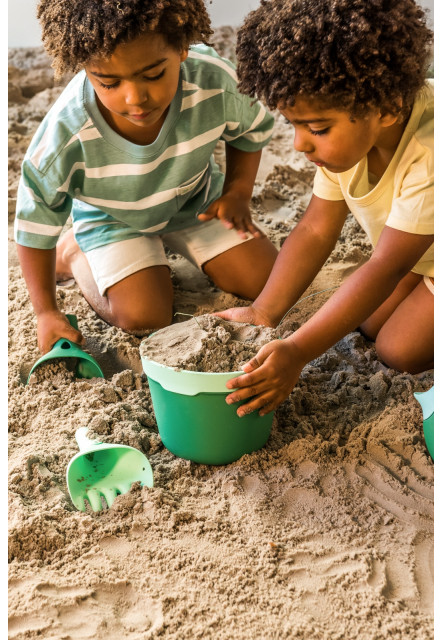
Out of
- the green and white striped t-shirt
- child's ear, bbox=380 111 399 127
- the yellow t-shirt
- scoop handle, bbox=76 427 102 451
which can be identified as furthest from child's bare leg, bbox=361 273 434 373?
scoop handle, bbox=76 427 102 451

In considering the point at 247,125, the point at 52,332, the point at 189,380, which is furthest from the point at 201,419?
the point at 247,125

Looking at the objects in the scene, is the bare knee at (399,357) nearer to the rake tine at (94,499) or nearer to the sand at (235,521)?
the sand at (235,521)

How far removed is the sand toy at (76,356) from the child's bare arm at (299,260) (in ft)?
1.11

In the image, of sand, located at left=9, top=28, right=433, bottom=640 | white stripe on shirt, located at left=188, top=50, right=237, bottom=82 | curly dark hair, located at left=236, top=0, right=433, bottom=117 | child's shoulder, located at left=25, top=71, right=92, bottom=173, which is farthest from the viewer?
white stripe on shirt, located at left=188, top=50, right=237, bottom=82

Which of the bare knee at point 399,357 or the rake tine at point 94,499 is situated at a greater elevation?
the bare knee at point 399,357

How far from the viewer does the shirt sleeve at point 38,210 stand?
4.99ft

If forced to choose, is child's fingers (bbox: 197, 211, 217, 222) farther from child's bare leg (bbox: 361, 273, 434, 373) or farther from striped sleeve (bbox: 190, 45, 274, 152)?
child's bare leg (bbox: 361, 273, 434, 373)

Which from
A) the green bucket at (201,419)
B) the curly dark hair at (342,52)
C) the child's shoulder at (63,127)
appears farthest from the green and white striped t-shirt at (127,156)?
the green bucket at (201,419)

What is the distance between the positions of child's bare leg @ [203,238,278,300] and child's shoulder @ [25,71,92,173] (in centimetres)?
52

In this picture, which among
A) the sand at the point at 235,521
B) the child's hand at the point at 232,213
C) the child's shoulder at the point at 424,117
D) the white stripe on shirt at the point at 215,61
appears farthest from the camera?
the child's hand at the point at 232,213

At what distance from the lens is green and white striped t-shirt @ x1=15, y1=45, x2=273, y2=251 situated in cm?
150

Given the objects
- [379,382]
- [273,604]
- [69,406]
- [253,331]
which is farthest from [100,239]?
[273,604]

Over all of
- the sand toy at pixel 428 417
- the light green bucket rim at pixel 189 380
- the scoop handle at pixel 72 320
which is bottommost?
the scoop handle at pixel 72 320

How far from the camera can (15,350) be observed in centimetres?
163
